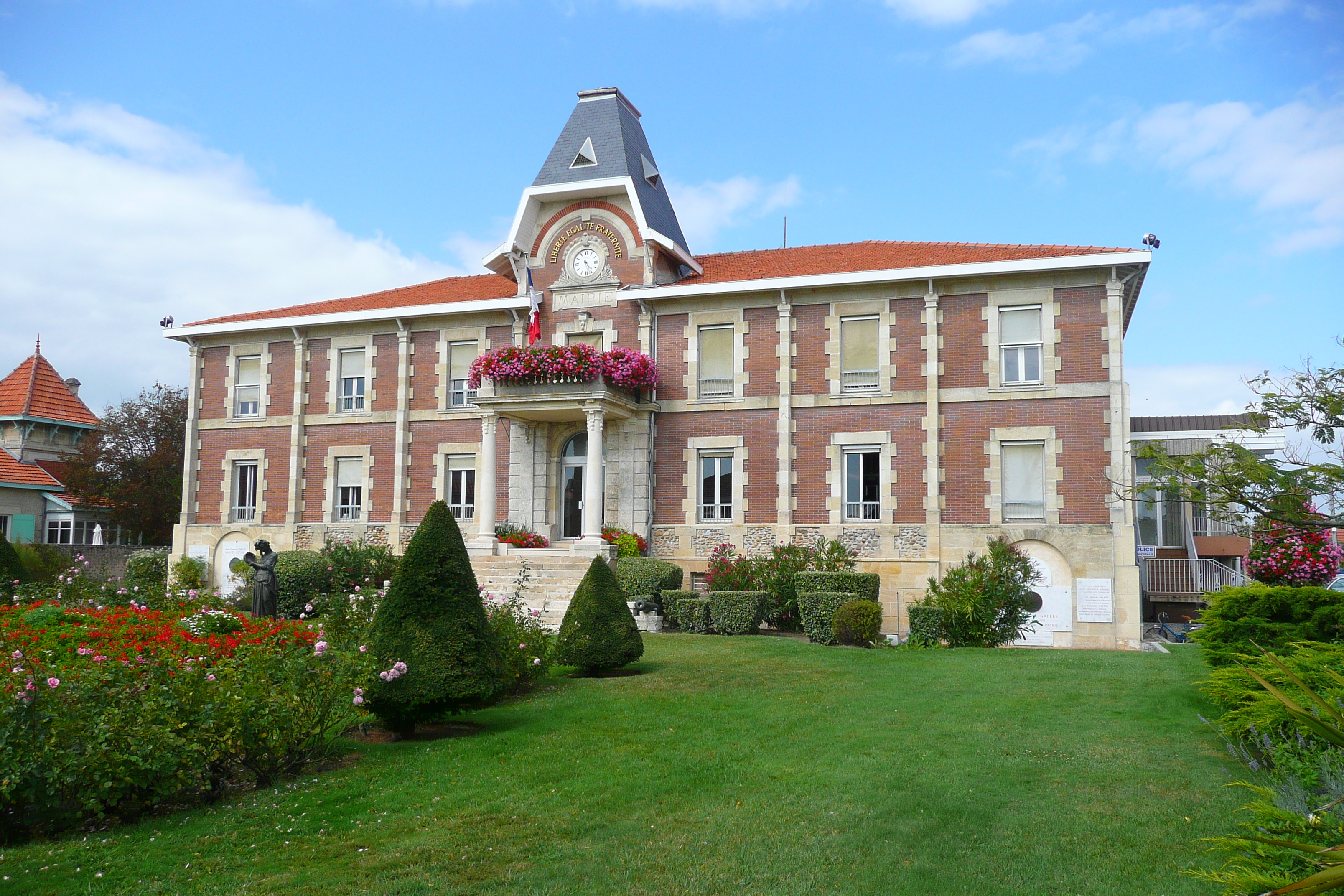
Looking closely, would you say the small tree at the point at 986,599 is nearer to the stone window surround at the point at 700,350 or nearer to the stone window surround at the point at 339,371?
the stone window surround at the point at 700,350

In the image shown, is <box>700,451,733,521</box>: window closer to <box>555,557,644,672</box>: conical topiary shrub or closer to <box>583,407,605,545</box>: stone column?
<box>583,407,605,545</box>: stone column

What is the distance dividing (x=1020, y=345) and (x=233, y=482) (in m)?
20.7

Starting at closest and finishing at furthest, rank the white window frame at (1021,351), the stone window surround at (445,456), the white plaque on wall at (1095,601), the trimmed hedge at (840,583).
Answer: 1. the trimmed hedge at (840,583)
2. the white plaque on wall at (1095,601)
3. the white window frame at (1021,351)
4. the stone window surround at (445,456)

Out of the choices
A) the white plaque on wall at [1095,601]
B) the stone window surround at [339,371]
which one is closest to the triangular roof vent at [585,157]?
the stone window surround at [339,371]

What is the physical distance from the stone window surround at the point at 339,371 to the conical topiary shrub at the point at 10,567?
410 inches

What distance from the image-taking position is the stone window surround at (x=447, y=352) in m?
25.7

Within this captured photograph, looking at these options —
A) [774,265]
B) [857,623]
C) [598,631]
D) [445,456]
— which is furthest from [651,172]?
[598,631]

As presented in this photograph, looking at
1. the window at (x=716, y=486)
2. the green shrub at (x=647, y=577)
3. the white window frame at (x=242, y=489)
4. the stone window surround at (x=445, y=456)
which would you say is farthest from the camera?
the white window frame at (x=242, y=489)

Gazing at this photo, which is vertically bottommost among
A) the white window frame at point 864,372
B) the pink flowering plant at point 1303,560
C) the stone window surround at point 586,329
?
the pink flowering plant at point 1303,560

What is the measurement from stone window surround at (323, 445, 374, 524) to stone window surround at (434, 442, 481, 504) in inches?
73.2

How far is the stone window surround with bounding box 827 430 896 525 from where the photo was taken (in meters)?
22.1

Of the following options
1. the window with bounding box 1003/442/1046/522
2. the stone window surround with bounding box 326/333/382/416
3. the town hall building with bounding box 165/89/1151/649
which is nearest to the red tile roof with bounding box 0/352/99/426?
the town hall building with bounding box 165/89/1151/649

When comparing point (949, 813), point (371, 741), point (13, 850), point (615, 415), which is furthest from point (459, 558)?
point (615, 415)

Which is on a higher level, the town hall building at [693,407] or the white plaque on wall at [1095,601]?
the town hall building at [693,407]
